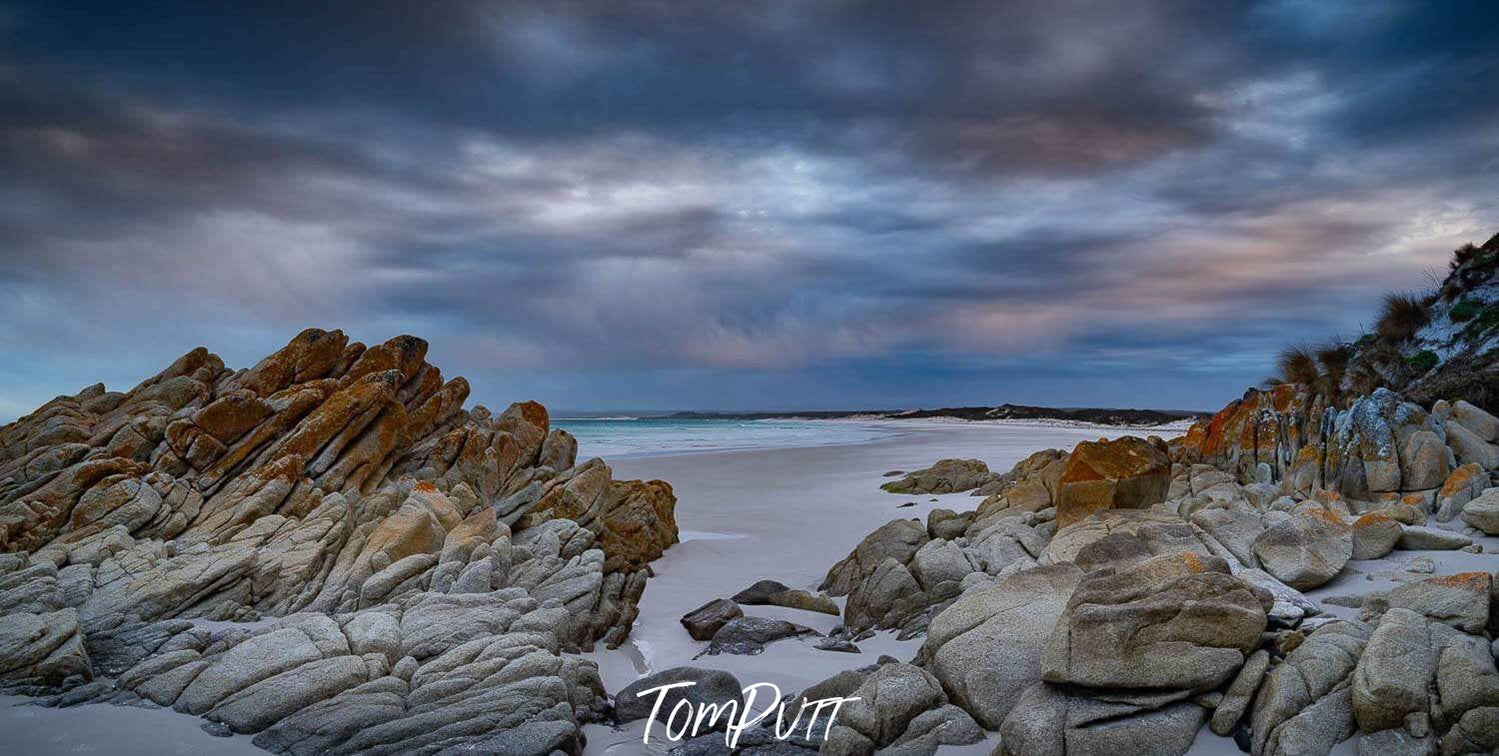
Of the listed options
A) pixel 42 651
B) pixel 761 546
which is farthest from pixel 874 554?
pixel 42 651

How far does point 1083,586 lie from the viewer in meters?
9.27

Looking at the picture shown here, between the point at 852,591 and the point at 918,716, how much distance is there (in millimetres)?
6643

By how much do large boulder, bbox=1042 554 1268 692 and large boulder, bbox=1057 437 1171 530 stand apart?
6.10 m

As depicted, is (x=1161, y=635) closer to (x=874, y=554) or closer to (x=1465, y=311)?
(x=874, y=554)

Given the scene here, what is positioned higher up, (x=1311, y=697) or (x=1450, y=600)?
(x=1450, y=600)

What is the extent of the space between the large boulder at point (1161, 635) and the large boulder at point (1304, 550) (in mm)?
2671

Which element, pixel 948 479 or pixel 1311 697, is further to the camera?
pixel 948 479

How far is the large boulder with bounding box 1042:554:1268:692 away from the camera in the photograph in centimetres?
809

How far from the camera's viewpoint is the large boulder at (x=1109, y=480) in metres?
14.8

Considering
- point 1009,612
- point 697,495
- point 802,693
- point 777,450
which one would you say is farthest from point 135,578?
point 777,450

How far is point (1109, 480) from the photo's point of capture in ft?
48.6

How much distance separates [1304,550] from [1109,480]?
154 inches

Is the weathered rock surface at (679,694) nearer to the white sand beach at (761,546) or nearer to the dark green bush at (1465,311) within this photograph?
the white sand beach at (761,546)

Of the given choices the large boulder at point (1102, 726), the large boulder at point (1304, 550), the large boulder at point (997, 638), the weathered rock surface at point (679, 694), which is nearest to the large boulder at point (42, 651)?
the weathered rock surface at point (679, 694)
